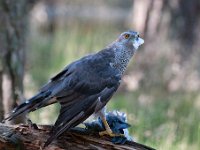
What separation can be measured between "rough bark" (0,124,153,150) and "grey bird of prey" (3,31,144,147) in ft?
0.40

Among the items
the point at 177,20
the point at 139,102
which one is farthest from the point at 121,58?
the point at 177,20

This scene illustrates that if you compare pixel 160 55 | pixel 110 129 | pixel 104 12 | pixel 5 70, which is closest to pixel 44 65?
pixel 160 55

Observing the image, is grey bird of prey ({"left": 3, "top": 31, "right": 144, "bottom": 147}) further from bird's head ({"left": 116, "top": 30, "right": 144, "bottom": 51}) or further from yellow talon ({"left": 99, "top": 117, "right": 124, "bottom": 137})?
bird's head ({"left": 116, "top": 30, "right": 144, "bottom": 51})

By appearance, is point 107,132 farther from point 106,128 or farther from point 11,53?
point 11,53

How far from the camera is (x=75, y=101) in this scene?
13.1 ft

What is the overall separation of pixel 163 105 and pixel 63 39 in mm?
4080

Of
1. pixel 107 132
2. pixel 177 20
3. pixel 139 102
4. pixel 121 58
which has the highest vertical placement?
pixel 177 20

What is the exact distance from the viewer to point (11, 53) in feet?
19.6

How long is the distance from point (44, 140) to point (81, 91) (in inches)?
16.1

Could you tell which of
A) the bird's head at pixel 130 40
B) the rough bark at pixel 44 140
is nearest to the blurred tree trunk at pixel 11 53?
the bird's head at pixel 130 40

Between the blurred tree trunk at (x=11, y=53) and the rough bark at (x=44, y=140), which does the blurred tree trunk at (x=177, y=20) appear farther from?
the rough bark at (x=44, y=140)

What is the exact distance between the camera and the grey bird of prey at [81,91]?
3928 mm

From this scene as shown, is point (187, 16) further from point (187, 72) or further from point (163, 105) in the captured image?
point (163, 105)

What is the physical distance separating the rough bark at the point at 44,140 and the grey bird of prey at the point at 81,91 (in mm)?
123
